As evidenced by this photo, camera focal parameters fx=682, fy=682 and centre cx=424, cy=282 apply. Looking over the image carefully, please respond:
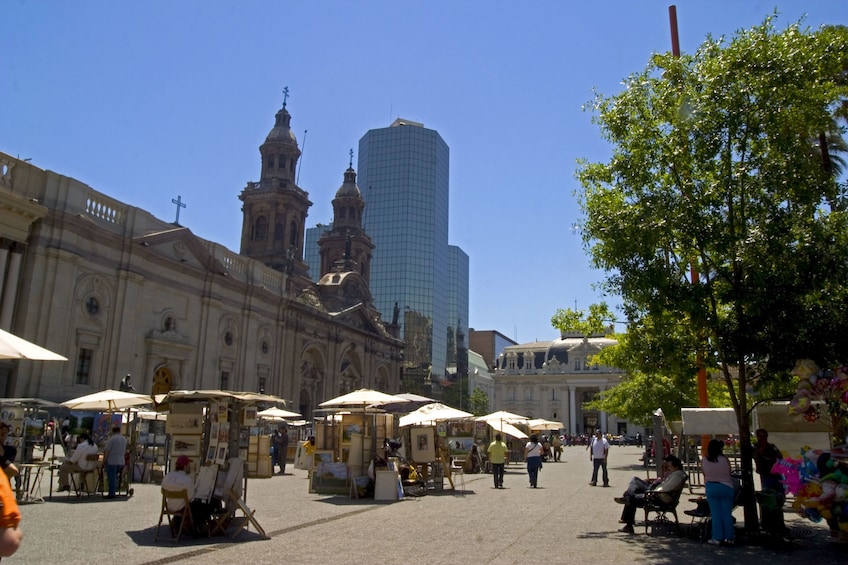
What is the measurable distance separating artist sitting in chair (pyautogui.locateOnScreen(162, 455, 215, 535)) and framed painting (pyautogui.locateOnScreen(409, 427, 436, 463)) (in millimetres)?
9301

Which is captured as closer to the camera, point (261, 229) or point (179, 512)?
point (179, 512)

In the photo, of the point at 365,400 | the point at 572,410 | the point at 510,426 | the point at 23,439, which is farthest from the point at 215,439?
the point at 572,410

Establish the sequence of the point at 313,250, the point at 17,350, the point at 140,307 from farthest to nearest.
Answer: the point at 313,250 < the point at 140,307 < the point at 17,350

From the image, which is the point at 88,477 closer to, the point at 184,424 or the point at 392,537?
the point at 184,424

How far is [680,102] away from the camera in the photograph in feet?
41.1

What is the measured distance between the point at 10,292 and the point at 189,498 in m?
20.1

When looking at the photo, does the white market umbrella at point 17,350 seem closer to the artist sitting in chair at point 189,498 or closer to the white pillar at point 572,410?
the artist sitting in chair at point 189,498

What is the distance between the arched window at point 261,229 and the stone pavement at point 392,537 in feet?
156

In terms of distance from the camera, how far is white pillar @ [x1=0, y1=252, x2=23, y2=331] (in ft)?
85.1

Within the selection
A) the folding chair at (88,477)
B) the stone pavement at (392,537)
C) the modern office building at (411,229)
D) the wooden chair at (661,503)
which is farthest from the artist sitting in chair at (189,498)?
the modern office building at (411,229)

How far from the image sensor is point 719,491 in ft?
34.0

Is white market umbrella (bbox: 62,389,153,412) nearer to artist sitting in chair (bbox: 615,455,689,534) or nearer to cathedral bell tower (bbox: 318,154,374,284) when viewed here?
artist sitting in chair (bbox: 615,455,689,534)

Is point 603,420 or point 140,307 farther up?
point 140,307

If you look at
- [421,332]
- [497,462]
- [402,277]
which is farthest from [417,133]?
[497,462]
